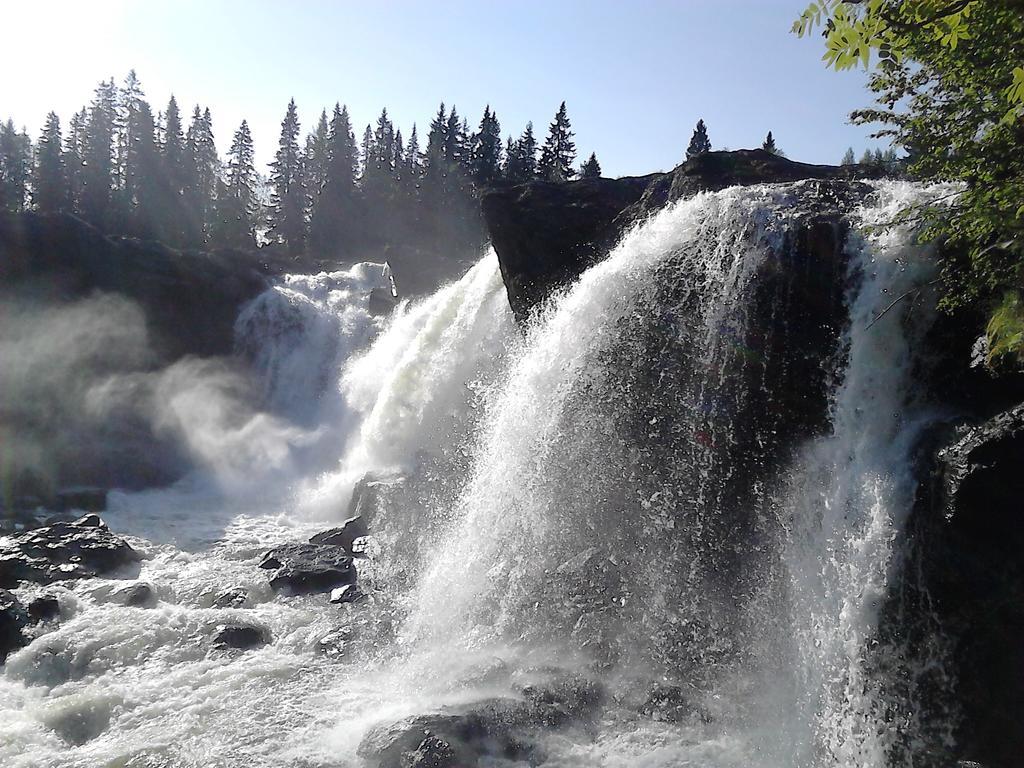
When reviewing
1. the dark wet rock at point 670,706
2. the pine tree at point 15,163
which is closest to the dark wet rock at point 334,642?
the dark wet rock at point 670,706

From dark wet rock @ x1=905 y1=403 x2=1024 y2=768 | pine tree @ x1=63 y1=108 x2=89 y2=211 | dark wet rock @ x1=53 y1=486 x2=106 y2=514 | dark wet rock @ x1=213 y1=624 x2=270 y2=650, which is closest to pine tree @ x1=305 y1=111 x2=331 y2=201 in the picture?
pine tree @ x1=63 y1=108 x2=89 y2=211

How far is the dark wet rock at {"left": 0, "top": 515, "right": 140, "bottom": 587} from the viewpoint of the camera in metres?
14.6

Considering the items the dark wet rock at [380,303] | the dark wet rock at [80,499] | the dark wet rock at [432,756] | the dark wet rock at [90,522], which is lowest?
the dark wet rock at [432,756]

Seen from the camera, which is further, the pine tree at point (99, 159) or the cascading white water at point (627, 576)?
the pine tree at point (99, 159)

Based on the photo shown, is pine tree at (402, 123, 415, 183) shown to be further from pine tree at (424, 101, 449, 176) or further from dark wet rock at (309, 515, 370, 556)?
dark wet rock at (309, 515, 370, 556)

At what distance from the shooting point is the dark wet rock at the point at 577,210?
16672 mm

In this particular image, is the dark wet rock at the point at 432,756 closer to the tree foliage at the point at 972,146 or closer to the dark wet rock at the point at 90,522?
the tree foliage at the point at 972,146

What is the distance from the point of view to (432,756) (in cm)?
823

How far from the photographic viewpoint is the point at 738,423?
10867 millimetres

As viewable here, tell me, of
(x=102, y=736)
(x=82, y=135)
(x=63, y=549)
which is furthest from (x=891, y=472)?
(x=82, y=135)

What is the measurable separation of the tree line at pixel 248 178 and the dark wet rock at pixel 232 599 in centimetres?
4024

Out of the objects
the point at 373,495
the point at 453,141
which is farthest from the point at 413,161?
the point at 373,495

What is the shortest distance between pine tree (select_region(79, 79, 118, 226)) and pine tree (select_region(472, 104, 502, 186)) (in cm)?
2784

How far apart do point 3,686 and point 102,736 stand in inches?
105
